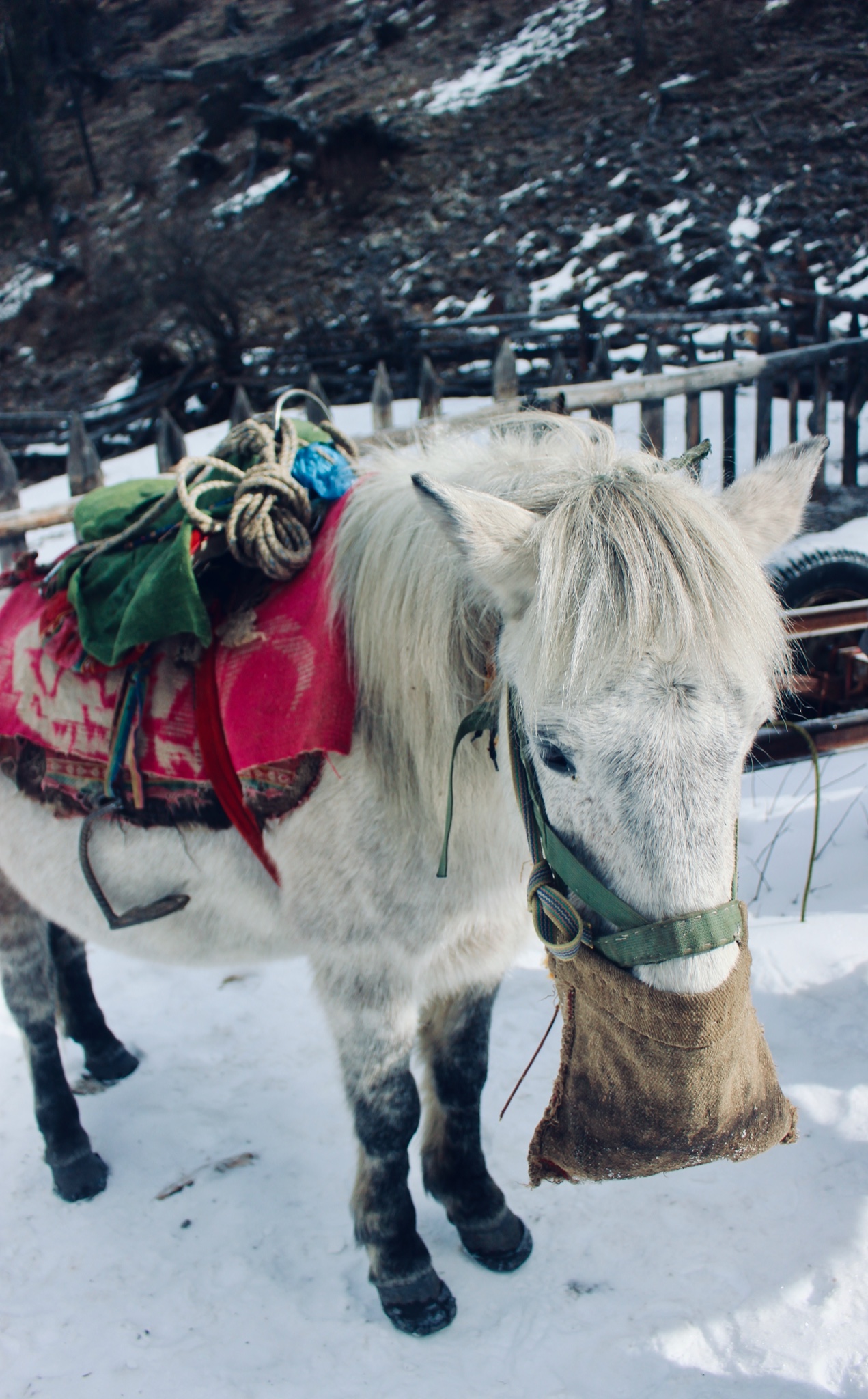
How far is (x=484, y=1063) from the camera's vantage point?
2.13 metres

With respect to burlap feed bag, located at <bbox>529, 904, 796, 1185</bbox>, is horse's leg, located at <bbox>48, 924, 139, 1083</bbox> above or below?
below

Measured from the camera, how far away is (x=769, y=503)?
4.61 feet

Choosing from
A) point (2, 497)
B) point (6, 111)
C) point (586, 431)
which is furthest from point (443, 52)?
point (586, 431)

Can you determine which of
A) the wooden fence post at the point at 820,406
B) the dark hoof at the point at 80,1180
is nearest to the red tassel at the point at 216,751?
the dark hoof at the point at 80,1180

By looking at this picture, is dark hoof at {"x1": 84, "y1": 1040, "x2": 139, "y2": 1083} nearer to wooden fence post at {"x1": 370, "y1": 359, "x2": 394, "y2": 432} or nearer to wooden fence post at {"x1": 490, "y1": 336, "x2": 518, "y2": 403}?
wooden fence post at {"x1": 370, "y1": 359, "x2": 394, "y2": 432}

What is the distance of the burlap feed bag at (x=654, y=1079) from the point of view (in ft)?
3.78

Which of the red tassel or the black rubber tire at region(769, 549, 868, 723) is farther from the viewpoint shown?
the black rubber tire at region(769, 549, 868, 723)

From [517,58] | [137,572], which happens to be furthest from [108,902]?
[517,58]

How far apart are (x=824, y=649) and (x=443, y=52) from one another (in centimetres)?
2179

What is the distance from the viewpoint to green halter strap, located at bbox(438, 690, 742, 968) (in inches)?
43.9

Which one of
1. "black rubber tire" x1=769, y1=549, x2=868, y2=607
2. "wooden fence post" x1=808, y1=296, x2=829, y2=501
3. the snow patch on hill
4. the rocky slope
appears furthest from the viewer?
the snow patch on hill

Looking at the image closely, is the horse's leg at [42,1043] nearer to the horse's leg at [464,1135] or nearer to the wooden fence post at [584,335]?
the horse's leg at [464,1135]

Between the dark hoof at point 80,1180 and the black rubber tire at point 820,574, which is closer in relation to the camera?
the dark hoof at point 80,1180

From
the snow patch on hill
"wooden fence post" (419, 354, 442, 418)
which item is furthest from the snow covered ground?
the snow patch on hill
